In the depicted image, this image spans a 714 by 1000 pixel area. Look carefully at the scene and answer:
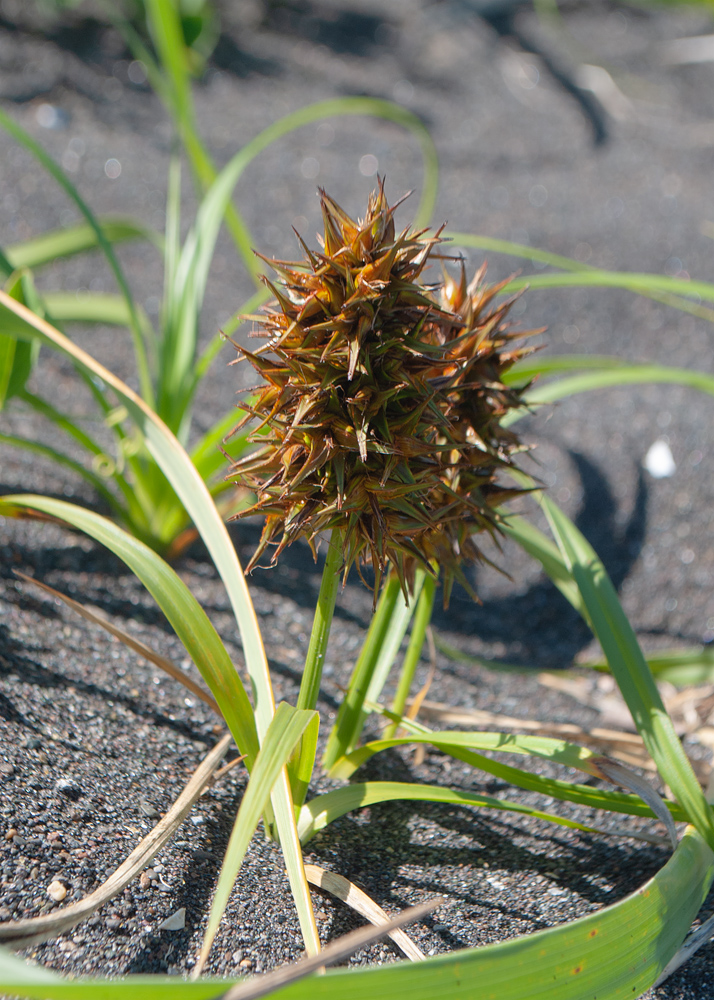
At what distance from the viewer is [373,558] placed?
0.70 meters

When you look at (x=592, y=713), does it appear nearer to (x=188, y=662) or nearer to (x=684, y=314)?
(x=188, y=662)

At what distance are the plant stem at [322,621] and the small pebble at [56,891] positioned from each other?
0.28m

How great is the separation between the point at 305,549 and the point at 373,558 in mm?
992

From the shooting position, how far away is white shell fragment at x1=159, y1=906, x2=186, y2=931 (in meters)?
0.73

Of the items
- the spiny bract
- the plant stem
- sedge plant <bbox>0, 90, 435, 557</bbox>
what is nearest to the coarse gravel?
sedge plant <bbox>0, 90, 435, 557</bbox>

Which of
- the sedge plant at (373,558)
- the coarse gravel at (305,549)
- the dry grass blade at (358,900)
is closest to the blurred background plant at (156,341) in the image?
the coarse gravel at (305,549)

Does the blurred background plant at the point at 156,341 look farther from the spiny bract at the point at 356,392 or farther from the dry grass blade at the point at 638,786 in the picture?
the dry grass blade at the point at 638,786

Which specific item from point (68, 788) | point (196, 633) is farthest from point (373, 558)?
point (68, 788)

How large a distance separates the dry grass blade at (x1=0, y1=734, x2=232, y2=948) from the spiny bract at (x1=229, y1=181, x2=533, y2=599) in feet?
1.06

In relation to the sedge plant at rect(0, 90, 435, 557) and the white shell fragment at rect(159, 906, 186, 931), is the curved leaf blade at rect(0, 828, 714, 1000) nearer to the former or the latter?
the white shell fragment at rect(159, 906, 186, 931)

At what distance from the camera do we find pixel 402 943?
0.74 m

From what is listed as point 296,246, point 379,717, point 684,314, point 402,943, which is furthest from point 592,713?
point 296,246

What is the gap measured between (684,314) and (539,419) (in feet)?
2.49

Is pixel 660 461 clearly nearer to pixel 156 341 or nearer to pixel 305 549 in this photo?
pixel 305 549
